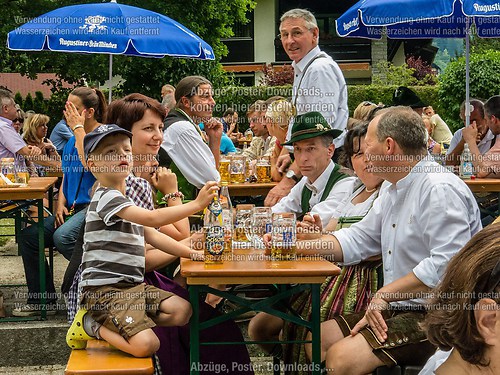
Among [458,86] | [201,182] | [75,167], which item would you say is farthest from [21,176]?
[458,86]

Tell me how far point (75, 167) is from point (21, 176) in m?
0.68

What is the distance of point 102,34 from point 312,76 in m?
3.31

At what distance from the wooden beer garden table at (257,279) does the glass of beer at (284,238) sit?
0.05 metres

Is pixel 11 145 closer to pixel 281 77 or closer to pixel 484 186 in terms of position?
pixel 484 186

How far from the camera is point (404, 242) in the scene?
12.8 ft

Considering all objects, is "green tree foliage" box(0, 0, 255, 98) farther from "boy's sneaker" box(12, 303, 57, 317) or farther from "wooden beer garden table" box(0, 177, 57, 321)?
"boy's sneaker" box(12, 303, 57, 317)

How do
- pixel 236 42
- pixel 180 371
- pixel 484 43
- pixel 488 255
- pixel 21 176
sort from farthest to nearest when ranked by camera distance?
1. pixel 484 43
2. pixel 236 42
3. pixel 21 176
4. pixel 180 371
5. pixel 488 255

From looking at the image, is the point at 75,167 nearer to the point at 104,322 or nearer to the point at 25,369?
the point at 25,369

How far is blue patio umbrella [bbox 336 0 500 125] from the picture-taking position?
287 inches

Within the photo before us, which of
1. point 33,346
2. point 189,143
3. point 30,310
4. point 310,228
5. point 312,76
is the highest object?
point 312,76

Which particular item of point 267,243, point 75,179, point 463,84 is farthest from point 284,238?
point 463,84

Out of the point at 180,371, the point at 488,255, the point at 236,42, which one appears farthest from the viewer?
the point at 236,42

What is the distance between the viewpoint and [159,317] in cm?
394

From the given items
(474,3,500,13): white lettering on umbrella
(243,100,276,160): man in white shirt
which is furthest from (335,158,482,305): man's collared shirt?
(243,100,276,160): man in white shirt
